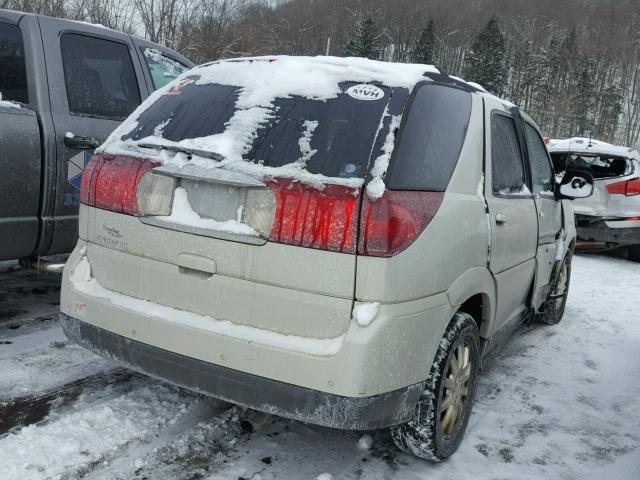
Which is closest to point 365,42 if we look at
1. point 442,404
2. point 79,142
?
point 79,142

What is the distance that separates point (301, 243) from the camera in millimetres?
2164

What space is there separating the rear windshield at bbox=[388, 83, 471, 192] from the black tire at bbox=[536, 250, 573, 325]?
9.44 ft

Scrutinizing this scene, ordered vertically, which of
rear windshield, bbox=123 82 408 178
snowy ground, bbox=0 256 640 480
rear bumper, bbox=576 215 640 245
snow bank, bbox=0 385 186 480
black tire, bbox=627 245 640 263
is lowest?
black tire, bbox=627 245 640 263

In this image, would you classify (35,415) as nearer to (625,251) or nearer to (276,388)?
(276,388)

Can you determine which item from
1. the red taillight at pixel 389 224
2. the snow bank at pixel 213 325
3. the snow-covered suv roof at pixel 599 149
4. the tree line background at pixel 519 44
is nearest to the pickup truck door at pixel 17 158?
the snow bank at pixel 213 325

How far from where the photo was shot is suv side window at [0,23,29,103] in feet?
12.5

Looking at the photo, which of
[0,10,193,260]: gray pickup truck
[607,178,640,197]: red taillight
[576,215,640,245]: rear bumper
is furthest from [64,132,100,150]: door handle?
[607,178,640,197]: red taillight

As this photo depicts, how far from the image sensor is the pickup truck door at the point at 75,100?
12.7 ft

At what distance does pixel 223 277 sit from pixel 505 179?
5.88 ft

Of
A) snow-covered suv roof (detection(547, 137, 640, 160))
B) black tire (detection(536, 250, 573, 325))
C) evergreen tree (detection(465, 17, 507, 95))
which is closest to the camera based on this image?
black tire (detection(536, 250, 573, 325))

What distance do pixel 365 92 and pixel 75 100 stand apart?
2465 millimetres

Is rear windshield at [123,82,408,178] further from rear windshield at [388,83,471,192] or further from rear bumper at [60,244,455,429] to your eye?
rear bumper at [60,244,455,429]

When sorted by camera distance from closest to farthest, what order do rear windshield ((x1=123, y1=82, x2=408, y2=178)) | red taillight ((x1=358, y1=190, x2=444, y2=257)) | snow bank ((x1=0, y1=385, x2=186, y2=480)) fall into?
red taillight ((x1=358, y1=190, x2=444, y2=257)), rear windshield ((x1=123, y1=82, x2=408, y2=178)), snow bank ((x1=0, y1=385, x2=186, y2=480))

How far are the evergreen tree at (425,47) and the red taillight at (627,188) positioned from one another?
5779 centimetres
